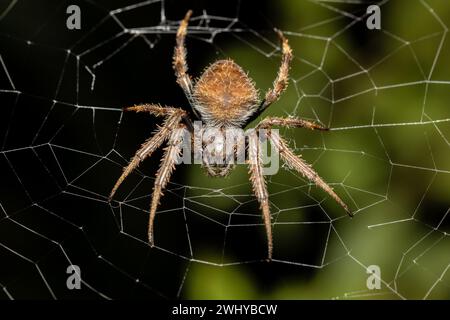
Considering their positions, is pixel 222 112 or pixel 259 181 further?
pixel 222 112

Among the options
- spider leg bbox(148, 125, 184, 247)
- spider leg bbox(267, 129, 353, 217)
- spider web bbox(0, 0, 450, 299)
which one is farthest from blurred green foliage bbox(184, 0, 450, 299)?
spider leg bbox(148, 125, 184, 247)

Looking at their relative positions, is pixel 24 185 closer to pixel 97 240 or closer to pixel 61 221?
pixel 61 221

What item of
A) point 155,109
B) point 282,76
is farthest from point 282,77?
point 155,109

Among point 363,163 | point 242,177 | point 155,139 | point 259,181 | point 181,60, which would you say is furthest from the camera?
point 242,177

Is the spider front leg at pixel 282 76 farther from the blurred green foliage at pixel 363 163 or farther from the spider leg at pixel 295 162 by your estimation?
the blurred green foliage at pixel 363 163

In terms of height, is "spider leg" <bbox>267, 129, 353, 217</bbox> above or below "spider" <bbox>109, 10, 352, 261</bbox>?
below

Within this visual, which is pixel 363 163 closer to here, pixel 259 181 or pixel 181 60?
pixel 259 181

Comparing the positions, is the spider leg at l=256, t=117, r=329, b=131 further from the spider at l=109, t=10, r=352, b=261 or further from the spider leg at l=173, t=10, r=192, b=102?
the spider leg at l=173, t=10, r=192, b=102
